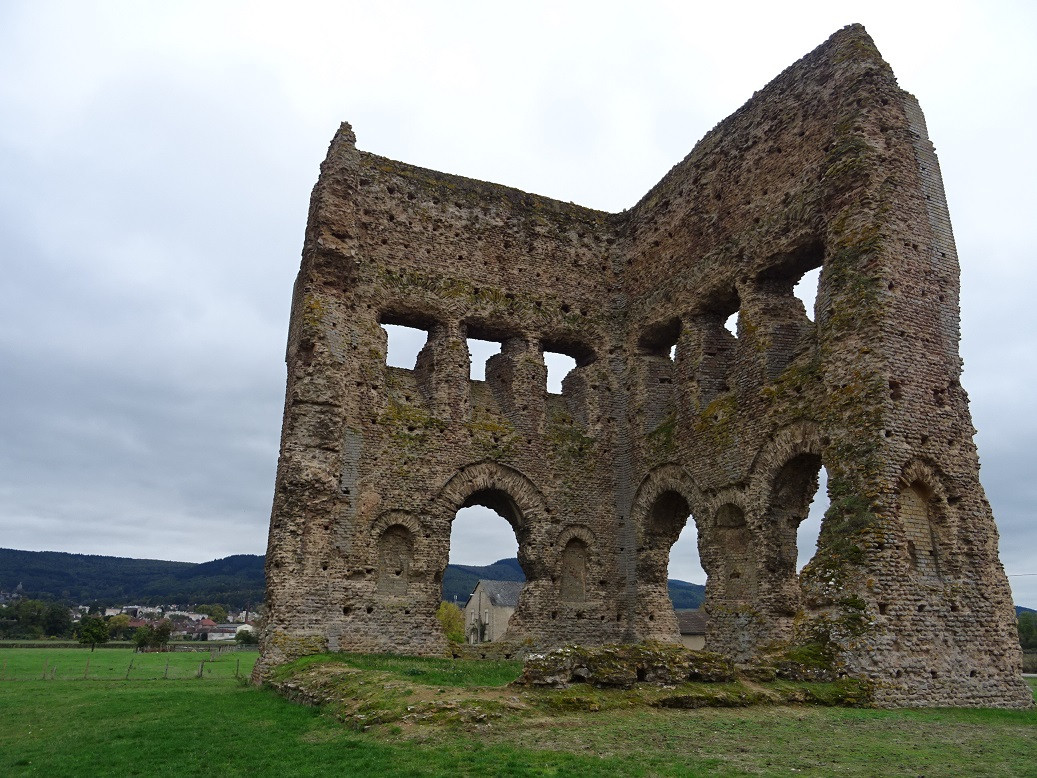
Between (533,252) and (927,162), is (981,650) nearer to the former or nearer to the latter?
(927,162)

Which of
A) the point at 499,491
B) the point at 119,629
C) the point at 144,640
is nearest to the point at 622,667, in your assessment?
the point at 499,491

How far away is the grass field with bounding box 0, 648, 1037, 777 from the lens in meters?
5.46

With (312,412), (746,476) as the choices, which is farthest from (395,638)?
(746,476)

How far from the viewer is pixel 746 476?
42.6ft

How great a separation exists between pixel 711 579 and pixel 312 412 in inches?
310

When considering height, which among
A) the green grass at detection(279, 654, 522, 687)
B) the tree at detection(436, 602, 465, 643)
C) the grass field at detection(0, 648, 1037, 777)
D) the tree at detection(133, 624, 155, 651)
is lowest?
the tree at detection(133, 624, 155, 651)

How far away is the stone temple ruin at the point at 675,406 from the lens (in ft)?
34.7

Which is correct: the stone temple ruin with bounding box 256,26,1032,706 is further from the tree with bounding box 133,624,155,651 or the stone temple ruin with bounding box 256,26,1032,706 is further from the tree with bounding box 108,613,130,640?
the tree with bounding box 108,613,130,640

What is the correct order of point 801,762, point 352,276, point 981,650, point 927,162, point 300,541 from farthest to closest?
point 352,276
point 300,541
point 927,162
point 981,650
point 801,762

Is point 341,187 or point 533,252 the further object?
point 533,252

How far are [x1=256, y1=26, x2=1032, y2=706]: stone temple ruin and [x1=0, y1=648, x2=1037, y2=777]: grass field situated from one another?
8.10 feet

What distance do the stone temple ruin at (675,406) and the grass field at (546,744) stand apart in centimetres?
247

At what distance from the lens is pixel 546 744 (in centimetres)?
619

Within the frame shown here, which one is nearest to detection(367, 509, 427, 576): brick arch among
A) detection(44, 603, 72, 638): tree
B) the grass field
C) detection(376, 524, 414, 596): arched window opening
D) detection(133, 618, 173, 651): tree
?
detection(376, 524, 414, 596): arched window opening
